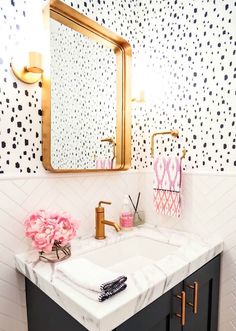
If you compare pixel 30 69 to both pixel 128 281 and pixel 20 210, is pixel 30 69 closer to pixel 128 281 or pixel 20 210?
pixel 20 210

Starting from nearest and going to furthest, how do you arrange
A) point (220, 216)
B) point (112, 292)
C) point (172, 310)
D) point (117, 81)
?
point (112, 292)
point (172, 310)
point (220, 216)
point (117, 81)

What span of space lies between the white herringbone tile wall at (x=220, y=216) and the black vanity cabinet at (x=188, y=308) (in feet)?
0.16

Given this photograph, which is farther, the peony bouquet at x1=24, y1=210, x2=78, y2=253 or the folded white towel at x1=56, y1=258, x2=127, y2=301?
the peony bouquet at x1=24, y1=210, x2=78, y2=253

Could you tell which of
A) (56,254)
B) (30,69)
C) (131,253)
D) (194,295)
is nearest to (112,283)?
(56,254)

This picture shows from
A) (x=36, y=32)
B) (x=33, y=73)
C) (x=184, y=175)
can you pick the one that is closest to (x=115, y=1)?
(x=36, y=32)

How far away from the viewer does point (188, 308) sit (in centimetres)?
97

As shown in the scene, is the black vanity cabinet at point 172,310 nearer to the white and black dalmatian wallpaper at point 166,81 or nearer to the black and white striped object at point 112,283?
the black and white striped object at point 112,283

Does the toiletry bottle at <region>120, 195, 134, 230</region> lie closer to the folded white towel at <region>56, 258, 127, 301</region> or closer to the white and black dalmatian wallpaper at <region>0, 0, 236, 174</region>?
the white and black dalmatian wallpaper at <region>0, 0, 236, 174</region>

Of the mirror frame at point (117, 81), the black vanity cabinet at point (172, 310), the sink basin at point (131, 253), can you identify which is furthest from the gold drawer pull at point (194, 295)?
the mirror frame at point (117, 81)

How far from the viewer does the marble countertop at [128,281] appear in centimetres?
64

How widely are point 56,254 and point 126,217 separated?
1.80 feet

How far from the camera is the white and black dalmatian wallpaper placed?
0.98m

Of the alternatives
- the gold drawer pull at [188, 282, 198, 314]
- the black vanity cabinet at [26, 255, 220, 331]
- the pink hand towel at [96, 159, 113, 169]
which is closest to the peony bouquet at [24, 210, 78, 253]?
the black vanity cabinet at [26, 255, 220, 331]

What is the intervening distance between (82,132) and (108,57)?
0.52 meters
